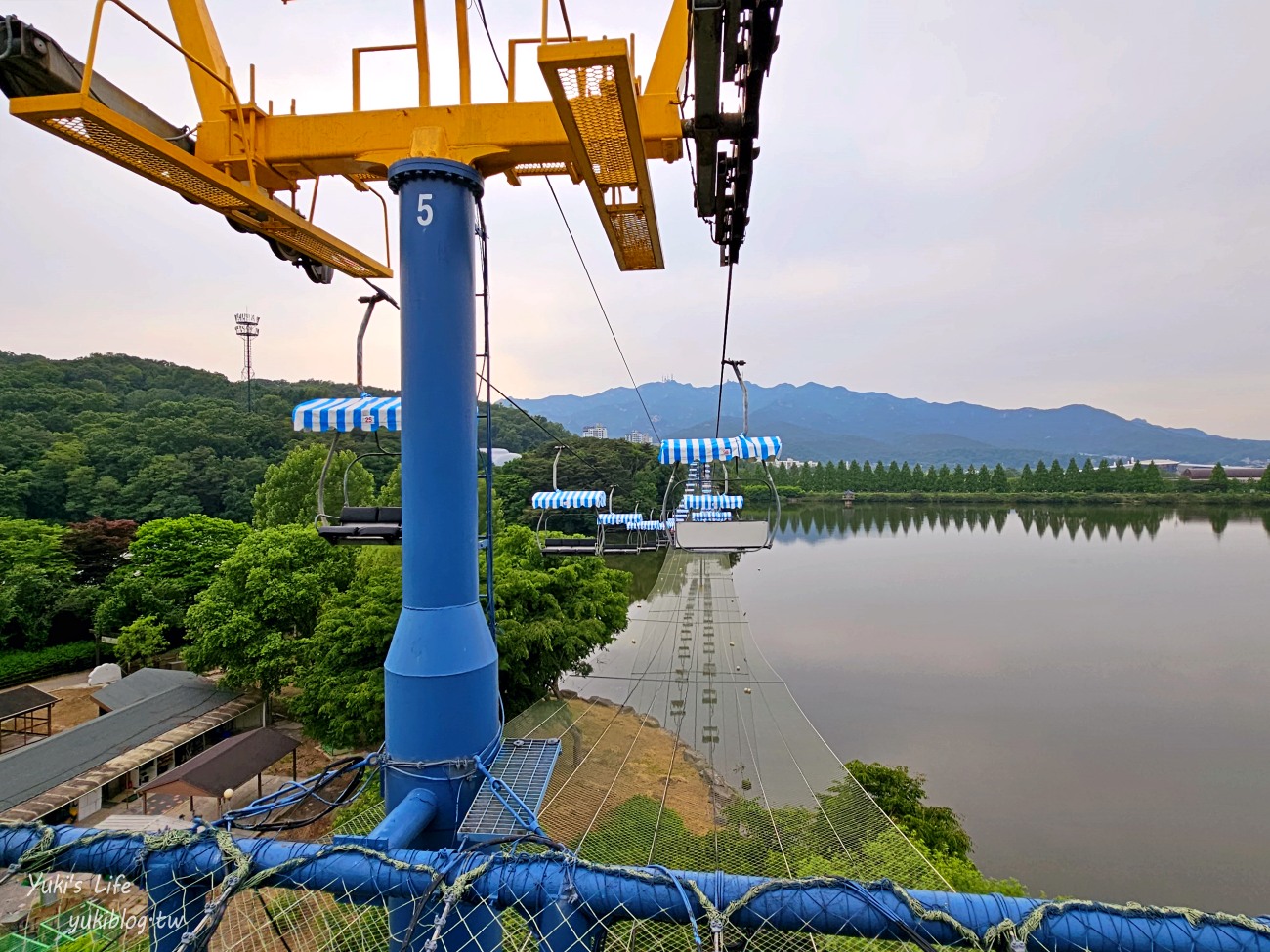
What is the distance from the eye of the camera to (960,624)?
768 inches

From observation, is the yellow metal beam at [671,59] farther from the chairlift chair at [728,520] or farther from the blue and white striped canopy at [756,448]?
the blue and white striped canopy at [756,448]

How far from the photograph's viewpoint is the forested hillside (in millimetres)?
22344

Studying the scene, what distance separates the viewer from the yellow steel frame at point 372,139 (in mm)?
2211

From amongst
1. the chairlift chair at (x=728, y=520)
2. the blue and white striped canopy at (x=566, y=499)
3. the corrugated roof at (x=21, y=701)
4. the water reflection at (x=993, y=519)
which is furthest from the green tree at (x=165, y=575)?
the water reflection at (x=993, y=519)

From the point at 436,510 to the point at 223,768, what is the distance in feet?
24.4

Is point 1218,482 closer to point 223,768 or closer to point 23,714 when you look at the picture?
point 223,768

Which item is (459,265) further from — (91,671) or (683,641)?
(91,671)

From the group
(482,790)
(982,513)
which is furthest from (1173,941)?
(982,513)

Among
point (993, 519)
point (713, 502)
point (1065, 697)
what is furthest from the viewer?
point (993, 519)

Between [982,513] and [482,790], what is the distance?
192 ft

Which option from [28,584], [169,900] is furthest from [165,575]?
[169,900]

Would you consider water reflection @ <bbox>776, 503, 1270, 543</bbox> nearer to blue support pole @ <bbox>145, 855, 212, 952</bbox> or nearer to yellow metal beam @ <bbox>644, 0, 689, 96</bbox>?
yellow metal beam @ <bbox>644, 0, 689, 96</bbox>

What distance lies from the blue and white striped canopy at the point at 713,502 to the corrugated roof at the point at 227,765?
673 centimetres

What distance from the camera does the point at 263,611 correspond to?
10.1 meters
